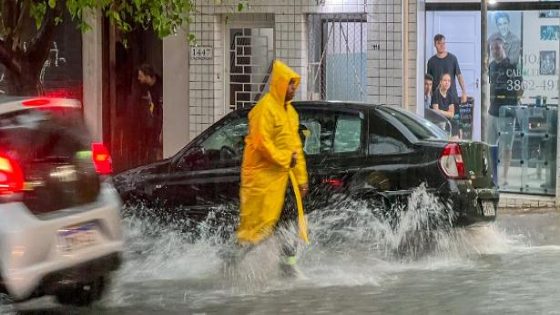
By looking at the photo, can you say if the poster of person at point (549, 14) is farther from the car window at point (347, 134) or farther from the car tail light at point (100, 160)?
the car tail light at point (100, 160)

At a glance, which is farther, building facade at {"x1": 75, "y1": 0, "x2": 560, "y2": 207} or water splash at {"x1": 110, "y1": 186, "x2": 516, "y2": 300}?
building facade at {"x1": 75, "y1": 0, "x2": 560, "y2": 207}

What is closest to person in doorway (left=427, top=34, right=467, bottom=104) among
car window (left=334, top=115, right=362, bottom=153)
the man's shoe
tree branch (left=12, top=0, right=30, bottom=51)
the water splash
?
the water splash

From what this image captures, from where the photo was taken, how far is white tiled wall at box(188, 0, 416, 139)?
12.6m

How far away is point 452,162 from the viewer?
335 inches

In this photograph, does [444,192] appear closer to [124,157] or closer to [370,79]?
[370,79]

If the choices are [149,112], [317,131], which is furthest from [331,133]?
[149,112]

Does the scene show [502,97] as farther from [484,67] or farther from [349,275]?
[349,275]

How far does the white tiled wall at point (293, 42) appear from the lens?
12633 mm

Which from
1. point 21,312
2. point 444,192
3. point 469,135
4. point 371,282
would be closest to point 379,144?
point 444,192

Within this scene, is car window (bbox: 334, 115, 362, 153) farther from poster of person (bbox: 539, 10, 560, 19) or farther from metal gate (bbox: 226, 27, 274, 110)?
poster of person (bbox: 539, 10, 560, 19)

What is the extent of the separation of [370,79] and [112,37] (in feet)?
13.7

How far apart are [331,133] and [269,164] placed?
4.49 ft

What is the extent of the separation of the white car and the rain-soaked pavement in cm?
85

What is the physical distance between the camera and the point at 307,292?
759cm
